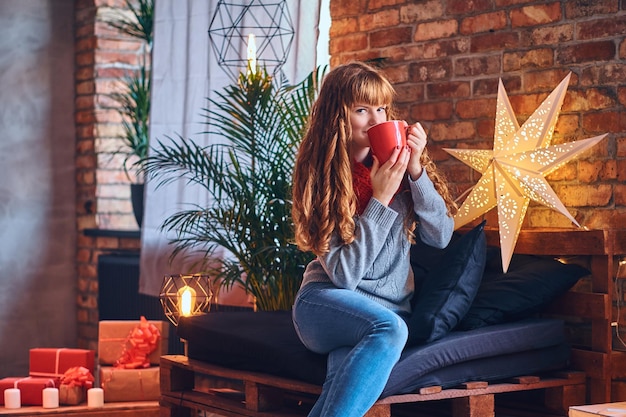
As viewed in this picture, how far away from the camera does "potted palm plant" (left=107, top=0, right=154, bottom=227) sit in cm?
566

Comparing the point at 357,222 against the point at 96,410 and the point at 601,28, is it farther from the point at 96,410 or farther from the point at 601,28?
the point at 96,410

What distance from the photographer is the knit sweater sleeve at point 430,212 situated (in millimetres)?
3070

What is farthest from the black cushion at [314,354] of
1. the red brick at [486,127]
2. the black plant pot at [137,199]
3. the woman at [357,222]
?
the black plant pot at [137,199]

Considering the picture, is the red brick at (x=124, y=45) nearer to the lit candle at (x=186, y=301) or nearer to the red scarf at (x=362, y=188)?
the lit candle at (x=186, y=301)

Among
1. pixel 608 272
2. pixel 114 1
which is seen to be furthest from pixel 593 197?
pixel 114 1

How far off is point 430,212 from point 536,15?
1018mm

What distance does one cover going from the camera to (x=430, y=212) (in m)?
3.10

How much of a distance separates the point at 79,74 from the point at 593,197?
3.50 meters

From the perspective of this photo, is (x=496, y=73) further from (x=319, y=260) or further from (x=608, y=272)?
(x=319, y=260)

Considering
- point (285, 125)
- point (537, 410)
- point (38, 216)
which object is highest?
point (285, 125)

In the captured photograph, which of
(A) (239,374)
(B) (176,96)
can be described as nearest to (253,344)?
(A) (239,374)

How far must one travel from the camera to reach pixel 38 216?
6109mm

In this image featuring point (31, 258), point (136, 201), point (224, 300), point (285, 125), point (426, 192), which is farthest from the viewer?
point (31, 258)

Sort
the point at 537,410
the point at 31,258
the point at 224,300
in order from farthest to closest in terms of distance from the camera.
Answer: the point at 31,258, the point at 224,300, the point at 537,410
